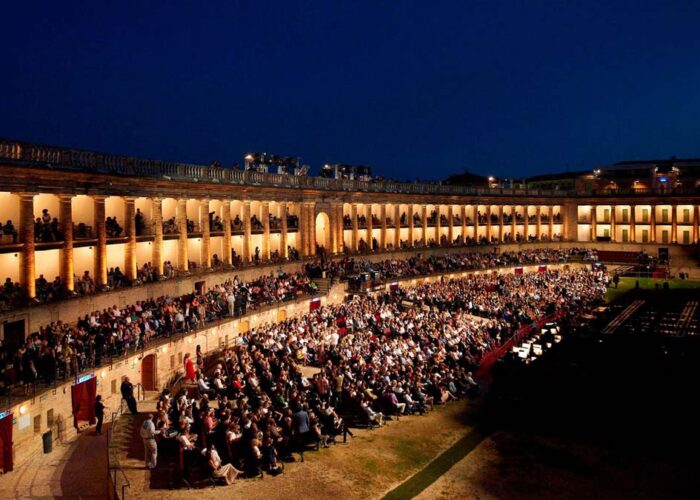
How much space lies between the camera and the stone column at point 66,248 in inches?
1230

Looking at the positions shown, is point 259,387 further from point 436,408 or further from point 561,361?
point 561,361

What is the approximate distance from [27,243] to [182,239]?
1352cm

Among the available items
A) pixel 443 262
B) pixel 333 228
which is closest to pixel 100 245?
pixel 333 228

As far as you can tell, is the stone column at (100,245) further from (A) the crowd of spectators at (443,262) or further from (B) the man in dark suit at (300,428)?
(A) the crowd of spectators at (443,262)

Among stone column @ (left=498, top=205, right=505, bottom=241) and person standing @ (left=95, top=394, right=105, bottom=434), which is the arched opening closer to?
person standing @ (left=95, top=394, right=105, bottom=434)

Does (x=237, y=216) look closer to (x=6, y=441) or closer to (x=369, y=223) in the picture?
(x=369, y=223)

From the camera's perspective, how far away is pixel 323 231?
62.4 m

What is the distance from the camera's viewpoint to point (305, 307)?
44531mm

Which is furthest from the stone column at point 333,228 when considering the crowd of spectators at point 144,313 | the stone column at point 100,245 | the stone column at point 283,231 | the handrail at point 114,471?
the handrail at point 114,471

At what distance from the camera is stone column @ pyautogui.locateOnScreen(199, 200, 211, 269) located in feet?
144

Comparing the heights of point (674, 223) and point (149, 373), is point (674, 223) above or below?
above

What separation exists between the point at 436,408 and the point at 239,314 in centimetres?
1535

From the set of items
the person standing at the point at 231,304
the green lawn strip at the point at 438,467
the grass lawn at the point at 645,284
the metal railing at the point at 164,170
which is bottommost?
the green lawn strip at the point at 438,467

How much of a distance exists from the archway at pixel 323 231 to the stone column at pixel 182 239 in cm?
1995
